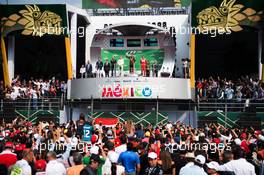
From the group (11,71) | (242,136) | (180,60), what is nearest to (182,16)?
(180,60)

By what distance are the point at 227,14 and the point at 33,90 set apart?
512 inches

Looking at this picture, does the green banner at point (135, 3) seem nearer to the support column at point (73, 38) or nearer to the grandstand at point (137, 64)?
the grandstand at point (137, 64)

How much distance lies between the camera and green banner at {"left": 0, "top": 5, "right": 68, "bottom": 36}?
109ft

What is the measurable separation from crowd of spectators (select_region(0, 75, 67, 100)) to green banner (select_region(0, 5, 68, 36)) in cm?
346

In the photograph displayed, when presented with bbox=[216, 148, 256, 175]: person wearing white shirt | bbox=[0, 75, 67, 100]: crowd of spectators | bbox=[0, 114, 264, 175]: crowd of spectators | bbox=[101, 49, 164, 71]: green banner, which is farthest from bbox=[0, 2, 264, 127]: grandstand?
bbox=[216, 148, 256, 175]: person wearing white shirt

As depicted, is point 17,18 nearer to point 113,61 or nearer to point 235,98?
point 113,61

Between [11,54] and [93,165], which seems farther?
[11,54]

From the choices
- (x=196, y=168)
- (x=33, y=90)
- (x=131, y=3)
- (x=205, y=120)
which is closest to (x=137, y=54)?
(x=131, y=3)

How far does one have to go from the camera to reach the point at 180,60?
38.0 m

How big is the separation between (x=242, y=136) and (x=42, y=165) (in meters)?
6.73

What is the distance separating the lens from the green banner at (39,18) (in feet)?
109

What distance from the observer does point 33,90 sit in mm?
31344

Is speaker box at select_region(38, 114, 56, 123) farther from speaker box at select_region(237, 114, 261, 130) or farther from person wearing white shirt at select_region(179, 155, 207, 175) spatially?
person wearing white shirt at select_region(179, 155, 207, 175)

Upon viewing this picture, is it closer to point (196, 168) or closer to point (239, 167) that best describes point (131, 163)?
point (196, 168)
